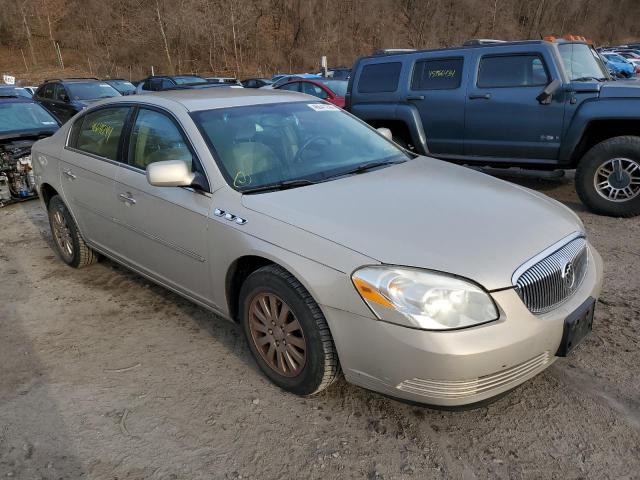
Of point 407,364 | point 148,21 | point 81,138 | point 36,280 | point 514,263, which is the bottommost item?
point 36,280

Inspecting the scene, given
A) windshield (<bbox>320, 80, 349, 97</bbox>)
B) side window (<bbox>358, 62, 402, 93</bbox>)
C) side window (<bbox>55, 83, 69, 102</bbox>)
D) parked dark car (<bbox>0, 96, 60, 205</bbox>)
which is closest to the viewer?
parked dark car (<bbox>0, 96, 60, 205</bbox>)

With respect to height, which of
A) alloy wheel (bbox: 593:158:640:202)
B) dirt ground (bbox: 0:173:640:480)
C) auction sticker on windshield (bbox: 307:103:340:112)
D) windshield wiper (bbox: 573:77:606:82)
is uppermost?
auction sticker on windshield (bbox: 307:103:340:112)

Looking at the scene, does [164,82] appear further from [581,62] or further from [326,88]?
[581,62]

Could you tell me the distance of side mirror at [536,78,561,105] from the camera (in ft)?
19.4

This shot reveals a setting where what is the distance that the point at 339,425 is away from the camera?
268 centimetres

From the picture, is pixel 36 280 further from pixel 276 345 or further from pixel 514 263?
pixel 514 263

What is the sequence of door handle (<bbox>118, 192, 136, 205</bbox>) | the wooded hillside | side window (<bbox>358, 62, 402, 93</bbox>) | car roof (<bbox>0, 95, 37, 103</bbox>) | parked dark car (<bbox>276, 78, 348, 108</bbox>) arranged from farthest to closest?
the wooded hillside < parked dark car (<bbox>276, 78, 348, 108</bbox>) < car roof (<bbox>0, 95, 37, 103</bbox>) < side window (<bbox>358, 62, 402, 93</bbox>) < door handle (<bbox>118, 192, 136, 205</bbox>)

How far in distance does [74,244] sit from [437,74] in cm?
491

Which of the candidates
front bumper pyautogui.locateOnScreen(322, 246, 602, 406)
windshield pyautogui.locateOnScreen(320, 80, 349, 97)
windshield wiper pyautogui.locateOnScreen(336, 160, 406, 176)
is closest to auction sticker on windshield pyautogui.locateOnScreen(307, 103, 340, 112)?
windshield wiper pyautogui.locateOnScreen(336, 160, 406, 176)

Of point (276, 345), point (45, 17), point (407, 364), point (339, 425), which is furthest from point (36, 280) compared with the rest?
point (45, 17)

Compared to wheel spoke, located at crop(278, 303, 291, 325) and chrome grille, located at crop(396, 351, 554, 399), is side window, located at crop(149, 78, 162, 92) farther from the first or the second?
chrome grille, located at crop(396, 351, 554, 399)

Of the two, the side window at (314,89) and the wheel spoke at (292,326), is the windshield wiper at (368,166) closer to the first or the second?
the wheel spoke at (292,326)

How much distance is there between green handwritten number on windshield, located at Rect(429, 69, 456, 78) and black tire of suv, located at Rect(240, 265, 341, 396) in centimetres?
508

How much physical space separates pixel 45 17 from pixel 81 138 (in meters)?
60.3
